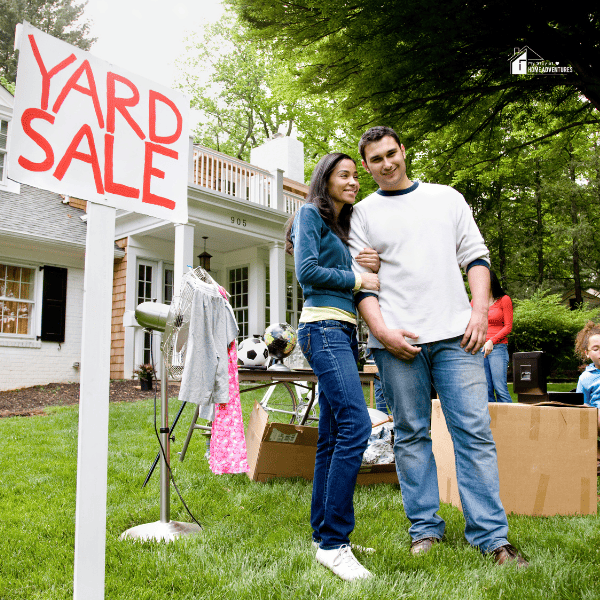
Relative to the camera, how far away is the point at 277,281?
11.4m

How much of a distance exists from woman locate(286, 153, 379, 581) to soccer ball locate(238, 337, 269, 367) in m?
2.68

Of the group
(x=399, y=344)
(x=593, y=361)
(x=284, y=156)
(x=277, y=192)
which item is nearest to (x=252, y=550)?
(x=399, y=344)

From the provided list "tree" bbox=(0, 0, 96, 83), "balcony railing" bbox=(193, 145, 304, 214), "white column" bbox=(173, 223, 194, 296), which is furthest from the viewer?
"tree" bbox=(0, 0, 96, 83)

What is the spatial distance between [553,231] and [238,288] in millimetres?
10711

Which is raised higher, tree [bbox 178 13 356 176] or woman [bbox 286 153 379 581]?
tree [bbox 178 13 356 176]

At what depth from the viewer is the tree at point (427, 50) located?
17.6 ft

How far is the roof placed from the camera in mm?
10000

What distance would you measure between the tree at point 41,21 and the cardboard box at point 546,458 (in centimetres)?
2500

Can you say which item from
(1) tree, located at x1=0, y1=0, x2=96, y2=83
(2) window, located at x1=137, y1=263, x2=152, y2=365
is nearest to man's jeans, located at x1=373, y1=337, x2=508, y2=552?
(2) window, located at x1=137, y1=263, x2=152, y2=365

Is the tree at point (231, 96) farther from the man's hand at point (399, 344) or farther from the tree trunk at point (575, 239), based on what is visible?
the man's hand at point (399, 344)

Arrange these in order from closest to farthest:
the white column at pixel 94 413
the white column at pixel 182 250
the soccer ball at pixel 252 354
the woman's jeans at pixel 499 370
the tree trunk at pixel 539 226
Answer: the white column at pixel 94 413, the soccer ball at pixel 252 354, the woman's jeans at pixel 499 370, the white column at pixel 182 250, the tree trunk at pixel 539 226

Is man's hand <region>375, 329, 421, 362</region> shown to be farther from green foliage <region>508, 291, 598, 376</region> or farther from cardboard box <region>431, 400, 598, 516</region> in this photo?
green foliage <region>508, 291, 598, 376</region>

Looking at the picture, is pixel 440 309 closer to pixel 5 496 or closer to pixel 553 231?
pixel 5 496

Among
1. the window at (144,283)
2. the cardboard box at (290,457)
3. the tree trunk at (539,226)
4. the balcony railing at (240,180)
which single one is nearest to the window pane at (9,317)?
the window at (144,283)
